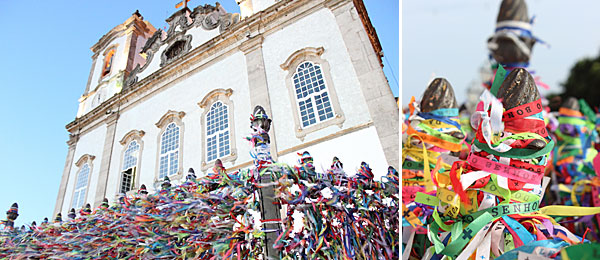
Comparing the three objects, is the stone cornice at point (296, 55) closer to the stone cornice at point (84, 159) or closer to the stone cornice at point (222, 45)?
the stone cornice at point (222, 45)

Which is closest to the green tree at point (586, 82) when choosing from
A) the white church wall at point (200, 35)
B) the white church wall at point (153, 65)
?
the white church wall at point (200, 35)

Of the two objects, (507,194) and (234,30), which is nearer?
(507,194)

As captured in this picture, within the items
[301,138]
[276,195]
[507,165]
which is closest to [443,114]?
[507,165]

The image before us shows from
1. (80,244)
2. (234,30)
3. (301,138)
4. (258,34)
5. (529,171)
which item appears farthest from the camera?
(234,30)

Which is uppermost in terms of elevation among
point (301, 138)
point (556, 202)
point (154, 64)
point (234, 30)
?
point (154, 64)

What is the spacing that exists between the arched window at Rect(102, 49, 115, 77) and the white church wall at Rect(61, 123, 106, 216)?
304 centimetres

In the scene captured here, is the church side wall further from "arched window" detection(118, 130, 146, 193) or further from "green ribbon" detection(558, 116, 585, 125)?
"arched window" detection(118, 130, 146, 193)

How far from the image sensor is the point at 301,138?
20.9ft

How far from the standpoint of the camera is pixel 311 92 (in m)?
6.82

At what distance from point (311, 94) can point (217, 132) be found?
2833 millimetres

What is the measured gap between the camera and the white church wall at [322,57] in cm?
614

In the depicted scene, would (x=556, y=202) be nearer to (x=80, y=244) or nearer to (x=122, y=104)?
(x=80, y=244)

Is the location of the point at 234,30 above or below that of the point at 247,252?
above

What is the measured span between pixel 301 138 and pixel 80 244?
161 inches
